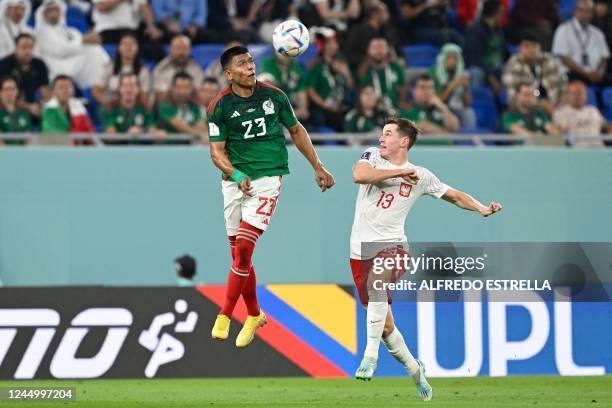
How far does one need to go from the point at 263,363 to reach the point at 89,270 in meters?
3.55

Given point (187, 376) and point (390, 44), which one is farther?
point (390, 44)

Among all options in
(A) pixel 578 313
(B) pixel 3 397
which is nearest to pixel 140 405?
(B) pixel 3 397

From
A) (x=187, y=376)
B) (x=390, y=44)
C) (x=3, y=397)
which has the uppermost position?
(x=390, y=44)

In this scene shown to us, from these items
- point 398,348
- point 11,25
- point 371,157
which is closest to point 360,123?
point 11,25

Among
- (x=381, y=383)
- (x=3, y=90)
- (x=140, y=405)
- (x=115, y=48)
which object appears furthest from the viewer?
(x=115, y=48)

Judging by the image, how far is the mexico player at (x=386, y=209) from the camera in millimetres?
11109

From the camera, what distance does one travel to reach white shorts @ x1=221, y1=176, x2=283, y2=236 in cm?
1157

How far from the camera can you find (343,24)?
1855 cm

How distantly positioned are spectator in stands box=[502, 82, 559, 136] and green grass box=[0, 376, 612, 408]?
4.63 metres

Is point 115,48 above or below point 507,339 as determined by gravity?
above

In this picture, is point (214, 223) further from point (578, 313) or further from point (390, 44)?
point (578, 313)

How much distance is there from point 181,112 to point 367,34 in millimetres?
2904

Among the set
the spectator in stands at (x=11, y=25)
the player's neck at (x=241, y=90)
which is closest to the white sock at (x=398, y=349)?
the player's neck at (x=241, y=90)

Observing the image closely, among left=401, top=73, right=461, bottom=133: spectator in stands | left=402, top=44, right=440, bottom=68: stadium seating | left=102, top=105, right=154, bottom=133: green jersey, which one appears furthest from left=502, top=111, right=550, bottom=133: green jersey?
left=102, top=105, right=154, bottom=133: green jersey
